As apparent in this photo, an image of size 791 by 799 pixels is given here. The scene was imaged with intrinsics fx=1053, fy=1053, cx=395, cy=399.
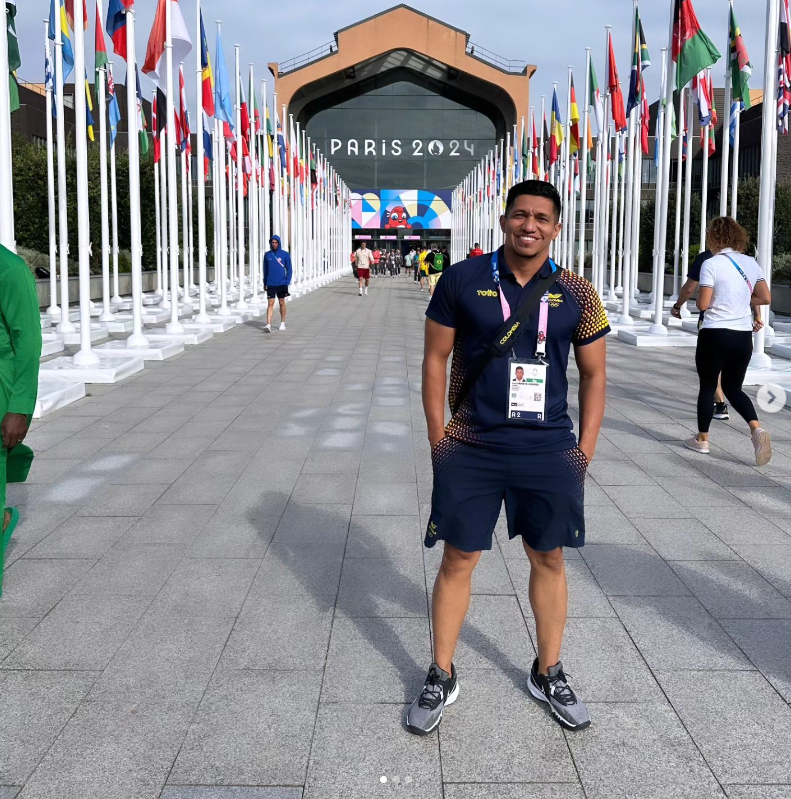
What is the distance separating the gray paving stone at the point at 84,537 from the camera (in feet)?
17.8

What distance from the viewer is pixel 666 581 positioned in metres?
4.98

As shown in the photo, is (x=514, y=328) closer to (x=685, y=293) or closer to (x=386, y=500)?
(x=386, y=500)

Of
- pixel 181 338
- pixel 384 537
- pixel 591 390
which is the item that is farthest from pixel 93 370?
pixel 591 390

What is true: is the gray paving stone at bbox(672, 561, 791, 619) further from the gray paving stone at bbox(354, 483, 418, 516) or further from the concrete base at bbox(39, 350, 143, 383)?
the concrete base at bbox(39, 350, 143, 383)

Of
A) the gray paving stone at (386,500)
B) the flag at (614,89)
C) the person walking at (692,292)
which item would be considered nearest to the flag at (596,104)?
the flag at (614,89)

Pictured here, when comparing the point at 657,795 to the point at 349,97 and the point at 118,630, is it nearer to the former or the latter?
the point at 118,630

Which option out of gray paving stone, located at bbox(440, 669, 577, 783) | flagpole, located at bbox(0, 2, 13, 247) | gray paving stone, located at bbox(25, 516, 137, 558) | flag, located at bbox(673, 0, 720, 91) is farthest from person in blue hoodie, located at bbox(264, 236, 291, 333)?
gray paving stone, located at bbox(440, 669, 577, 783)

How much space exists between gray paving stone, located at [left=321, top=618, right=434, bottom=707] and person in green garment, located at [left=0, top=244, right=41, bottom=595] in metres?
1.49

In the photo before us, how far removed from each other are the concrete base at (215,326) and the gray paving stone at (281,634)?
15.1 metres

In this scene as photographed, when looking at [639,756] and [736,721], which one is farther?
[736,721]

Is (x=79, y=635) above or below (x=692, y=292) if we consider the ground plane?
below

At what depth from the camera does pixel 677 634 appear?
4270 millimetres

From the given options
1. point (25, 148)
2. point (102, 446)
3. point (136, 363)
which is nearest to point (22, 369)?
point (102, 446)

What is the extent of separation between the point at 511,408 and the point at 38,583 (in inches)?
108
